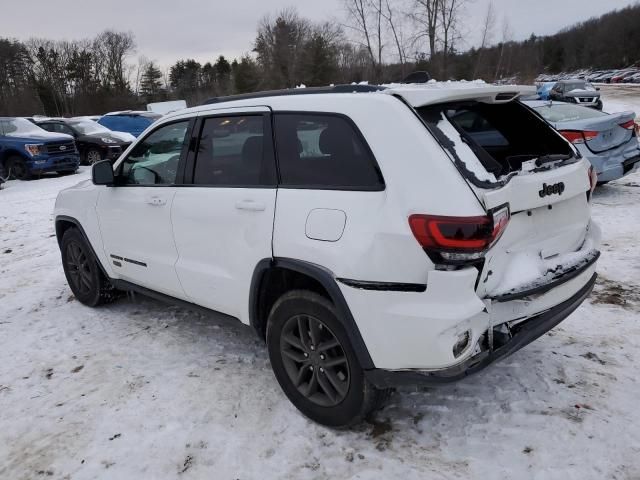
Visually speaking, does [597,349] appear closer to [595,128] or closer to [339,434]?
[339,434]

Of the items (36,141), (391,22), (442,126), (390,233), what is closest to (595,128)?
(442,126)

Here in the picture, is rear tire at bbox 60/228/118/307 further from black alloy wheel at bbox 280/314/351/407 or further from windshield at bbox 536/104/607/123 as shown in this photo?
windshield at bbox 536/104/607/123

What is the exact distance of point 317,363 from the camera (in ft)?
9.32

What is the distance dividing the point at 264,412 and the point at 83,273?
2.70 metres

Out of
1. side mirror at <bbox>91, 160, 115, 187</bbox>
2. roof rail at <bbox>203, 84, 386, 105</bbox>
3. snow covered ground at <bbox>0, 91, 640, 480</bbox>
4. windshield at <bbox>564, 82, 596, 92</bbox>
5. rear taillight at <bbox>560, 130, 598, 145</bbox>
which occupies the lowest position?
snow covered ground at <bbox>0, 91, 640, 480</bbox>

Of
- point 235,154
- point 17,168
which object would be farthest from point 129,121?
point 235,154

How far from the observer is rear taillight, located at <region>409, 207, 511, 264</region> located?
A: 89.4 inches

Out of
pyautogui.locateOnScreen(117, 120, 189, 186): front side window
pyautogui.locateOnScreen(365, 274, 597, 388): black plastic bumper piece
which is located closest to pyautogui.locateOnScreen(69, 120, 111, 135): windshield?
pyautogui.locateOnScreen(117, 120, 189, 186): front side window

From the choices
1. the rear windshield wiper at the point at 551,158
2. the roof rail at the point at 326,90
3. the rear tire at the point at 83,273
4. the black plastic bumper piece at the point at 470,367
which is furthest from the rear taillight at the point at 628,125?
the rear tire at the point at 83,273

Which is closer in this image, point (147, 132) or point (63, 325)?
point (147, 132)

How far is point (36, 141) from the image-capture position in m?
A: 13.9

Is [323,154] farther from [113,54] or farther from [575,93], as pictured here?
[113,54]

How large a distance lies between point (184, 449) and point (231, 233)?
4.05 feet

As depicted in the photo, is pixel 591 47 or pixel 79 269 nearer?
pixel 79 269
